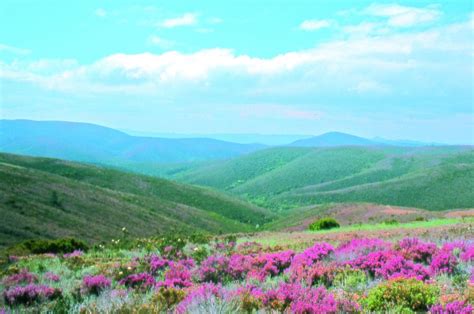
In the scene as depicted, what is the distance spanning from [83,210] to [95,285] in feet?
157

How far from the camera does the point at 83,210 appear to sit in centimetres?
5475

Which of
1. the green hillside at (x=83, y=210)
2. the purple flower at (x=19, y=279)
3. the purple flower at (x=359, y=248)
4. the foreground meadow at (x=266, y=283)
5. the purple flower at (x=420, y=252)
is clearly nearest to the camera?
the foreground meadow at (x=266, y=283)

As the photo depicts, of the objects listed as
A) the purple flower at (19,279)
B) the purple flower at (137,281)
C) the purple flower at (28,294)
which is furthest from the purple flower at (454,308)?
the purple flower at (19,279)

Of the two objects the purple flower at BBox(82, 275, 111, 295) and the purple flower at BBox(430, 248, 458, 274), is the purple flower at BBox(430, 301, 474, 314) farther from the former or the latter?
the purple flower at BBox(82, 275, 111, 295)

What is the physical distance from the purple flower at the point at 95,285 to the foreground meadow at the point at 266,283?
2 centimetres

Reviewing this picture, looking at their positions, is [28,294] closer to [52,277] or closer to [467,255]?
[52,277]

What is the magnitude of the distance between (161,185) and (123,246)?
9061 centimetres

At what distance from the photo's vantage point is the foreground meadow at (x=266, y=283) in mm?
6734

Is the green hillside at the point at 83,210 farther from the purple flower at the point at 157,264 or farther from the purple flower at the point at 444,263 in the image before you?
the purple flower at the point at 444,263

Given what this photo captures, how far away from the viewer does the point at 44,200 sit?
52.2 m

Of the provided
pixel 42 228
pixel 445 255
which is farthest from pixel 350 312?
pixel 42 228

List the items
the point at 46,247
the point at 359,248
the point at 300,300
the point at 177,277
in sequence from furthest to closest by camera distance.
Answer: the point at 46,247 < the point at 359,248 < the point at 177,277 < the point at 300,300

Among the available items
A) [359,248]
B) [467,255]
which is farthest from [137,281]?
[467,255]

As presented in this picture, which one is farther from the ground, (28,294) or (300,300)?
(300,300)
